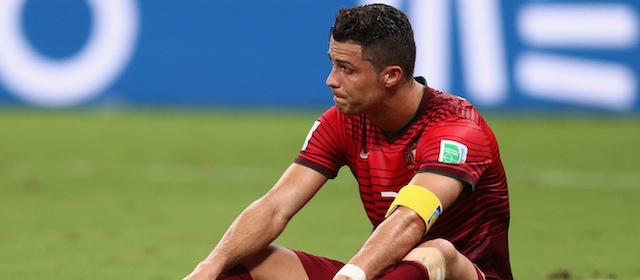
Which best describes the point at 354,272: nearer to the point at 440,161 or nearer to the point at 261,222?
the point at 440,161

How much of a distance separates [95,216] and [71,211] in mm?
351

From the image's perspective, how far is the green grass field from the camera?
7902mm

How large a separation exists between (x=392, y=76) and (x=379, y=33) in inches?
7.9

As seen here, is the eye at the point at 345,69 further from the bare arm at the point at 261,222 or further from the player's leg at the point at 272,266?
the player's leg at the point at 272,266

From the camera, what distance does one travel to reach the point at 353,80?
5062 mm

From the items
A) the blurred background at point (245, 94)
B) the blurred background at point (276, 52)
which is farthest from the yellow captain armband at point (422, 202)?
the blurred background at point (276, 52)

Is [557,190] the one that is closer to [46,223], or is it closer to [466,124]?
[46,223]

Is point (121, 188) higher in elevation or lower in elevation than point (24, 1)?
lower

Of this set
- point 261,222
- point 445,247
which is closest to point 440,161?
point 445,247

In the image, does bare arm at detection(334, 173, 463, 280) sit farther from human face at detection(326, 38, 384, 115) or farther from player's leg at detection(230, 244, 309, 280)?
player's leg at detection(230, 244, 309, 280)

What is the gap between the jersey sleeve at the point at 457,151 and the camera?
4898mm

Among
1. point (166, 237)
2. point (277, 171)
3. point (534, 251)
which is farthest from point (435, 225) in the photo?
point (277, 171)

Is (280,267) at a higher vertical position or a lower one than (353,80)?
lower

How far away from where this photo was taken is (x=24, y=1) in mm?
14969
